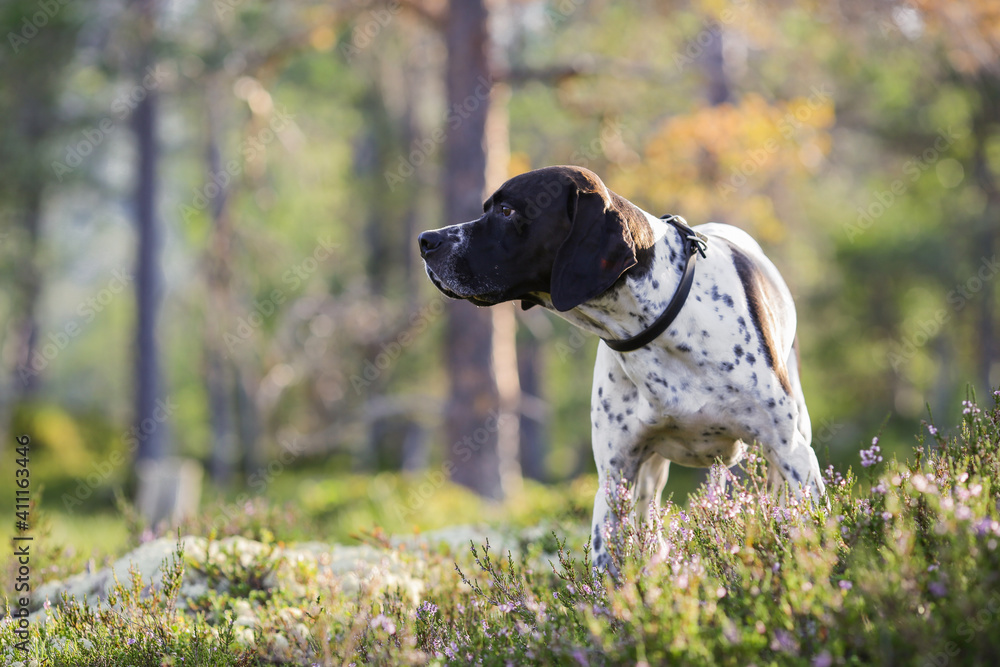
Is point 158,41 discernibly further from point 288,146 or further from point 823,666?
point 823,666

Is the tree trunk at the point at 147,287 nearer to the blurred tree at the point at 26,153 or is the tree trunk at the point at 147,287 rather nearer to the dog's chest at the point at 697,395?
the blurred tree at the point at 26,153

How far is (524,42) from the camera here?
16.2 m

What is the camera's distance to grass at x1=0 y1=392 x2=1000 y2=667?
87.7 inches

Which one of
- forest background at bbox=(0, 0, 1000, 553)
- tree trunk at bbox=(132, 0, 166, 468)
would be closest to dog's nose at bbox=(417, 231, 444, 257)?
forest background at bbox=(0, 0, 1000, 553)

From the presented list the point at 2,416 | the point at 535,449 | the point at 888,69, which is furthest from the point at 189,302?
the point at 888,69

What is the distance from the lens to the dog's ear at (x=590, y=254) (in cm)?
316

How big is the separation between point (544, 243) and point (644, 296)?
44 cm

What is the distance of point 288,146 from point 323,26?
5424 mm

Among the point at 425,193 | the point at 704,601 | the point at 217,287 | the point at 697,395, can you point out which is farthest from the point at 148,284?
the point at 704,601

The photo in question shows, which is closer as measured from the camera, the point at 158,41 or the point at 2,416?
the point at 158,41

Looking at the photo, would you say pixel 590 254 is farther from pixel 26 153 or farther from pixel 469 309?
pixel 26 153

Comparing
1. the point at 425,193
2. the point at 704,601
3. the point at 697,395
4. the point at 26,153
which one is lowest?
the point at 704,601

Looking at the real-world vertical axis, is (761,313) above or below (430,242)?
below

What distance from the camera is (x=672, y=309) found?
3324mm
